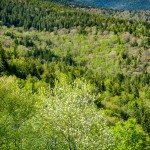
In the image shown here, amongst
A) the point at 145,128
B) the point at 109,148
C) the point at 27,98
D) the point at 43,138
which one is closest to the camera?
the point at 109,148

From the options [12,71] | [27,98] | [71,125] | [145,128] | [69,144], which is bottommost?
[145,128]

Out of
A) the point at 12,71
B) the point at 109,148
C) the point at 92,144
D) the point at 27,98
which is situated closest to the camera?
the point at 92,144

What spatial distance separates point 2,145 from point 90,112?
15154 millimetres

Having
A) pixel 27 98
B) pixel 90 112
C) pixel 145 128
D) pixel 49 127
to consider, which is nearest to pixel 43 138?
pixel 49 127

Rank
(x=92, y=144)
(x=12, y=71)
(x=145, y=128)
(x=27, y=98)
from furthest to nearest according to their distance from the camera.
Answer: (x=12, y=71), (x=145, y=128), (x=27, y=98), (x=92, y=144)

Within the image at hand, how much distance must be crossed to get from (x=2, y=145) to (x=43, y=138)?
628cm

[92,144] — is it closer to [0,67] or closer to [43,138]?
[43,138]

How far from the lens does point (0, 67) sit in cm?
18275

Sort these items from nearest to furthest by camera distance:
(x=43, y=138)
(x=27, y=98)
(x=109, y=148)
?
(x=109, y=148), (x=43, y=138), (x=27, y=98)

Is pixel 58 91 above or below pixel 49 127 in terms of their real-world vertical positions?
above

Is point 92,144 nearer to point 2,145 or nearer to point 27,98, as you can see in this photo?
point 2,145

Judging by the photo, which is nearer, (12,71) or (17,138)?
(17,138)

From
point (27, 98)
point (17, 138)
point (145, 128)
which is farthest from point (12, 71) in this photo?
point (17, 138)

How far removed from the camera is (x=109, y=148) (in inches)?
1807
